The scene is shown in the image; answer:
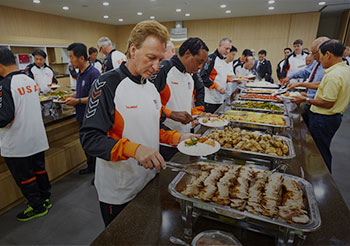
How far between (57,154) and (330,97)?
10.9 feet

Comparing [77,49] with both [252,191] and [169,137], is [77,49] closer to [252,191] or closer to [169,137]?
[169,137]

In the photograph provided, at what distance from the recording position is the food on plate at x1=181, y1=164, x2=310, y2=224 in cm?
74

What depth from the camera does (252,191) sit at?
0.86m

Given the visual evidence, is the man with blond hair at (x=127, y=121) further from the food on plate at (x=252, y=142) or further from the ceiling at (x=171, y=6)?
the ceiling at (x=171, y=6)

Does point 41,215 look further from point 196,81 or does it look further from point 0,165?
point 196,81

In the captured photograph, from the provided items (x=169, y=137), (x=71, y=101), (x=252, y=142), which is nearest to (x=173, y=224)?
(x=169, y=137)

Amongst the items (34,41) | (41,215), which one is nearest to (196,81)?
(41,215)

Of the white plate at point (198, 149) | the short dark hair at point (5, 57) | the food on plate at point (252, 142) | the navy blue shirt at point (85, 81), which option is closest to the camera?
the white plate at point (198, 149)

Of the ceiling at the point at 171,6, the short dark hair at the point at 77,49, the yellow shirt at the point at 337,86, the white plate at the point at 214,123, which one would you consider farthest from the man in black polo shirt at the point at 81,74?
the ceiling at the point at 171,6

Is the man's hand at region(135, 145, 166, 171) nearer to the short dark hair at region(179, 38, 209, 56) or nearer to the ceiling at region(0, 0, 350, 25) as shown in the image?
the short dark hair at region(179, 38, 209, 56)

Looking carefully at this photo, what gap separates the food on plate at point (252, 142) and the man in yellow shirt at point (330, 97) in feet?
3.89

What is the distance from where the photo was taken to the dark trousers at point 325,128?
7.77ft

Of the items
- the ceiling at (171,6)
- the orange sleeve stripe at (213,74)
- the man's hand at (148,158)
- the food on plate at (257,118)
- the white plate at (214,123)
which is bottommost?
the food on plate at (257,118)

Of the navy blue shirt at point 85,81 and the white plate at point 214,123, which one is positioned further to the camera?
the navy blue shirt at point 85,81
